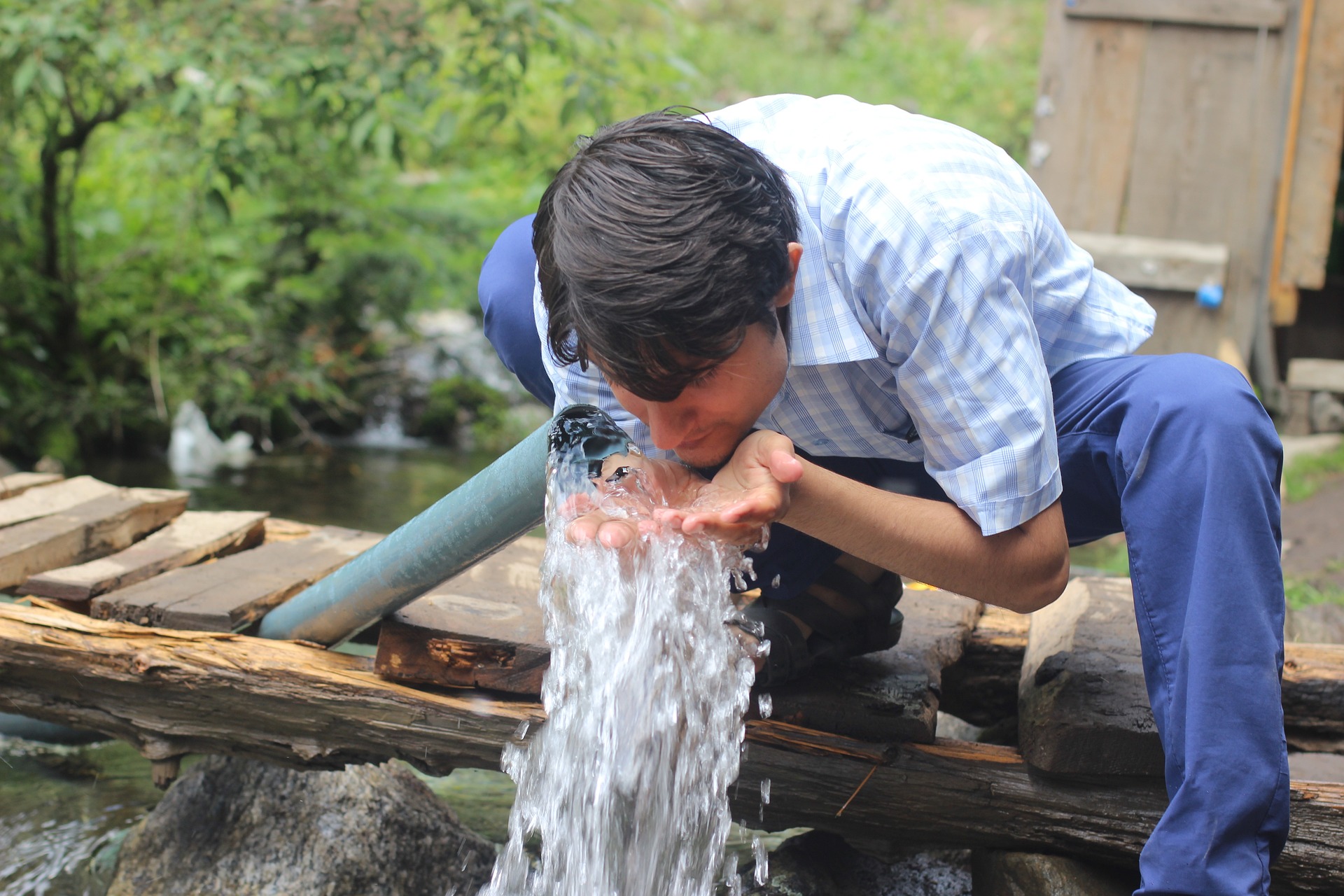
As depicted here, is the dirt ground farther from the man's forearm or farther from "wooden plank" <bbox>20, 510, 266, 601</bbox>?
"wooden plank" <bbox>20, 510, 266, 601</bbox>

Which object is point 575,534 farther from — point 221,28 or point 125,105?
point 125,105

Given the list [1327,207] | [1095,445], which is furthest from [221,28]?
[1327,207]

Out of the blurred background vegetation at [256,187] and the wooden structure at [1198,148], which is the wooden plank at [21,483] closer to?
the blurred background vegetation at [256,187]

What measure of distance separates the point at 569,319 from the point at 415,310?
21.5 ft

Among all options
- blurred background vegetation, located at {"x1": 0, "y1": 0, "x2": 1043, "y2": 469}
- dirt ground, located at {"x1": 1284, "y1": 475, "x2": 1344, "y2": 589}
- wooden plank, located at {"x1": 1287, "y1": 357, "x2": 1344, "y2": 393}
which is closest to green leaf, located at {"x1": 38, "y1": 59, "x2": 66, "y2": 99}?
blurred background vegetation, located at {"x1": 0, "y1": 0, "x2": 1043, "y2": 469}

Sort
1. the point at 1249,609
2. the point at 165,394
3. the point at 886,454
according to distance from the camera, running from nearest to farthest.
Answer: the point at 1249,609, the point at 886,454, the point at 165,394

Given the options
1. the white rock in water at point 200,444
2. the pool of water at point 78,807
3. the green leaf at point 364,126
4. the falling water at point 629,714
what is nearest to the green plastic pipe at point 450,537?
the falling water at point 629,714

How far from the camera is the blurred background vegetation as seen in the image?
457 cm

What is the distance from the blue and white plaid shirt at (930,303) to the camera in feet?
5.32

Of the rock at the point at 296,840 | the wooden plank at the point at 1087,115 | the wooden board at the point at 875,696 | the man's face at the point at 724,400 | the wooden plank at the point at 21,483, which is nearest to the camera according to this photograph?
the man's face at the point at 724,400

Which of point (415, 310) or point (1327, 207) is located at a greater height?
point (1327, 207)

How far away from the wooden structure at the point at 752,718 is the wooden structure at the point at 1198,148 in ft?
10.4

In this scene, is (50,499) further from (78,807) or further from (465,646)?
(465,646)

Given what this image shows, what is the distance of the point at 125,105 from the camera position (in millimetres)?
5496
